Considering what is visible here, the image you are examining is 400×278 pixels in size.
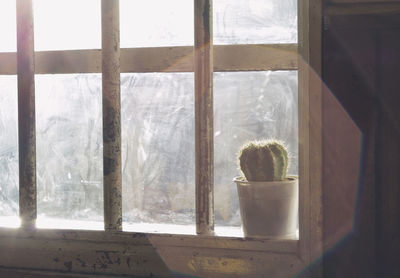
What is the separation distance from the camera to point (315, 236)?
166 cm

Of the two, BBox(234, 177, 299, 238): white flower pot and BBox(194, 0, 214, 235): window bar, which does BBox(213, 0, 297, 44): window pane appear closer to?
BBox(194, 0, 214, 235): window bar

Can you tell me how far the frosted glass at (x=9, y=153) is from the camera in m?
2.26

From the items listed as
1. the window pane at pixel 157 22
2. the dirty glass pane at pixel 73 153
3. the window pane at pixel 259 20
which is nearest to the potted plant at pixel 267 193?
the window pane at pixel 259 20

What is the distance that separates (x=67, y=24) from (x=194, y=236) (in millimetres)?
1123

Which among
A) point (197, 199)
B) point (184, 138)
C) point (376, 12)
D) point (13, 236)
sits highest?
point (376, 12)

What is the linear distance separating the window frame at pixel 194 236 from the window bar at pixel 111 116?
2 cm

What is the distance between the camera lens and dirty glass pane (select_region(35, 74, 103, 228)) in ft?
6.96

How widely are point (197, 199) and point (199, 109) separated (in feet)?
1.17

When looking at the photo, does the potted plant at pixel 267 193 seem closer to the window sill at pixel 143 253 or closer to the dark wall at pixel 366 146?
the window sill at pixel 143 253

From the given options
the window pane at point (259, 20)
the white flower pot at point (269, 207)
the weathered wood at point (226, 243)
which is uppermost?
the window pane at point (259, 20)

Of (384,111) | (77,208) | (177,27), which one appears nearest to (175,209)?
(77,208)

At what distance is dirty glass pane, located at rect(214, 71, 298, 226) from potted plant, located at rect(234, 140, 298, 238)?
0.64ft

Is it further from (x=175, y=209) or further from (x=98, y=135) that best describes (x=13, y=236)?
(x=175, y=209)

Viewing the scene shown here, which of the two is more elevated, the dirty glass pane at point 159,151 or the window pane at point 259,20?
the window pane at point 259,20
